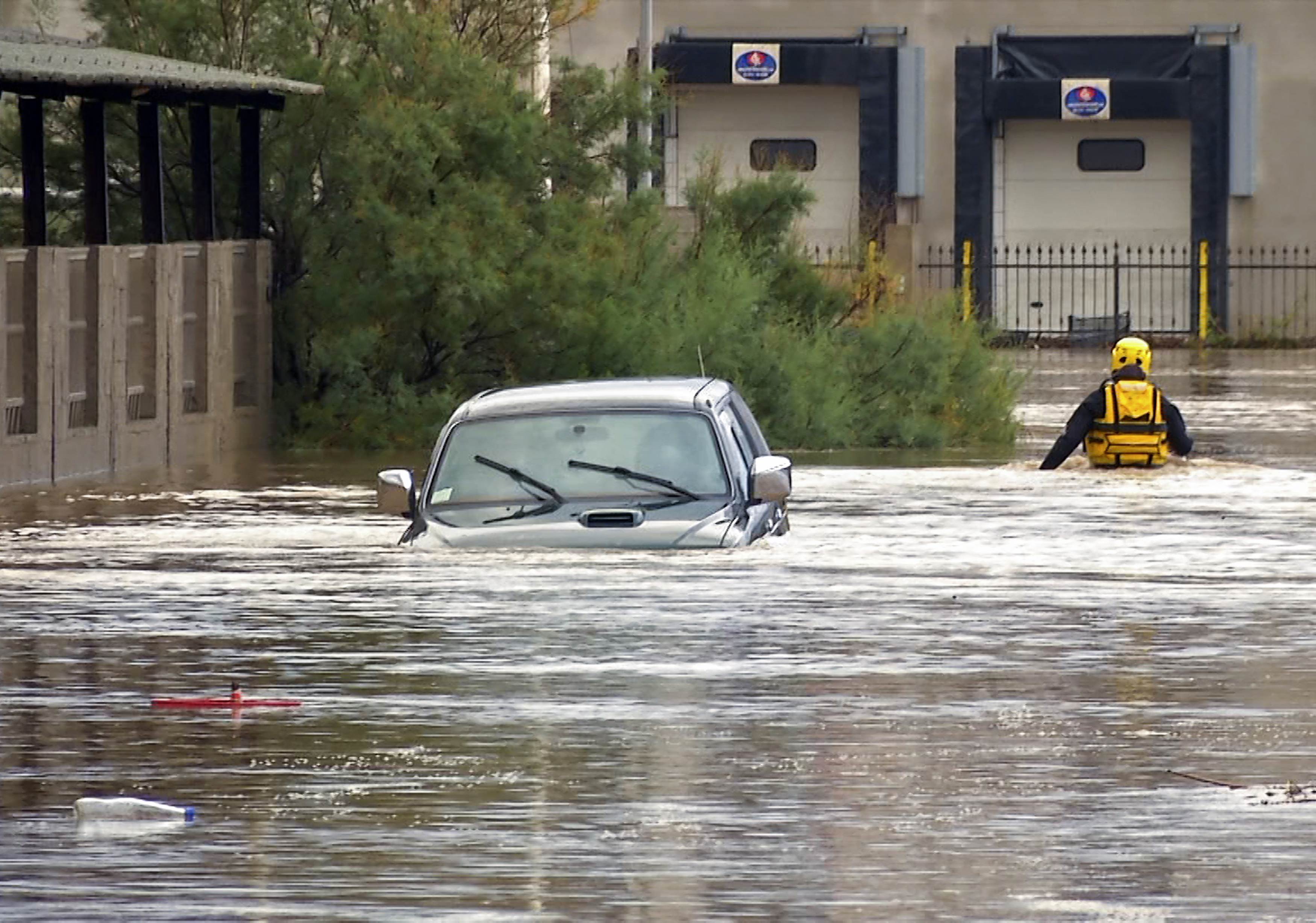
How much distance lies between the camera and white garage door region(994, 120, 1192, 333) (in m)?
57.1

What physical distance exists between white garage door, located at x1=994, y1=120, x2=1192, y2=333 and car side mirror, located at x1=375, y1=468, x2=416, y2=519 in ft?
133

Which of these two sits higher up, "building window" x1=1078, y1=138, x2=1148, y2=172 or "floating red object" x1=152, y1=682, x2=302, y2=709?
"building window" x1=1078, y1=138, x2=1148, y2=172

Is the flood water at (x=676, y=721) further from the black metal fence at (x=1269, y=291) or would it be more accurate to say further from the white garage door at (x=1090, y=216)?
the white garage door at (x=1090, y=216)

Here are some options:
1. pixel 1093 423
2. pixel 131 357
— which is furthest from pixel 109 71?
pixel 1093 423

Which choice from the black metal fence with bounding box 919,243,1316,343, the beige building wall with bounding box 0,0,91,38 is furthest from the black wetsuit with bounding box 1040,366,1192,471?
the black metal fence with bounding box 919,243,1316,343

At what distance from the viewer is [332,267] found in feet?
101

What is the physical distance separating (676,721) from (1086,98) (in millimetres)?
44805

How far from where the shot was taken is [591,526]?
55.0 ft

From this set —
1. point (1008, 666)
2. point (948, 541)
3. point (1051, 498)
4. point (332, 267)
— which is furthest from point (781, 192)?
point (1008, 666)

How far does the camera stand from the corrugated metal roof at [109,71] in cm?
2544

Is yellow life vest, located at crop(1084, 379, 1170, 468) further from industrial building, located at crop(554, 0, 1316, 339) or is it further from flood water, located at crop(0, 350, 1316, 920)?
industrial building, located at crop(554, 0, 1316, 339)

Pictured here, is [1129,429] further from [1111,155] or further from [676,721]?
[1111,155]

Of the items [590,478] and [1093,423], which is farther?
[1093,423]

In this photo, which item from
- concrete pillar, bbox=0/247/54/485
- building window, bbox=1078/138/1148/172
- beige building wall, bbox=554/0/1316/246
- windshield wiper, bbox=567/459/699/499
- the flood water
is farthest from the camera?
building window, bbox=1078/138/1148/172
